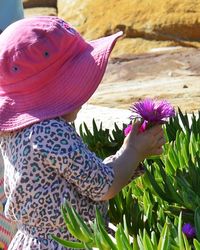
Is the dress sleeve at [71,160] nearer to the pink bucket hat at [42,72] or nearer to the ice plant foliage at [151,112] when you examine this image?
the pink bucket hat at [42,72]

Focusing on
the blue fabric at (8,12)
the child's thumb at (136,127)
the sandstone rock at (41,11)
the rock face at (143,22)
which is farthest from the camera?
the sandstone rock at (41,11)

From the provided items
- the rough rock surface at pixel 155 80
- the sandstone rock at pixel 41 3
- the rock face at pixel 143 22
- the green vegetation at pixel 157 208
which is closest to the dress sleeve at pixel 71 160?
the green vegetation at pixel 157 208

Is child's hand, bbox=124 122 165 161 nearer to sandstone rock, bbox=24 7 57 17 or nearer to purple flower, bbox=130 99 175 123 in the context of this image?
purple flower, bbox=130 99 175 123

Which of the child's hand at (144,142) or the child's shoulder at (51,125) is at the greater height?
the child's shoulder at (51,125)

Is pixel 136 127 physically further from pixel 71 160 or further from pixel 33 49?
pixel 33 49

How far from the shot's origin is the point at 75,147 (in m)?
2.59

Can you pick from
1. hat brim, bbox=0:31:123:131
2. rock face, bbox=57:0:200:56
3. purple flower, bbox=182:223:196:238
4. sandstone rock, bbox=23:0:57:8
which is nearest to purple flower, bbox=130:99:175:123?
hat brim, bbox=0:31:123:131

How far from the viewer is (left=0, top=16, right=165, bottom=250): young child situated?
2598 mm

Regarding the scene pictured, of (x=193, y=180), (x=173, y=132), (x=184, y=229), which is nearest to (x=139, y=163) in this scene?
(x=193, y=180)

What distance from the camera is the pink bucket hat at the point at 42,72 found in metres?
2.65

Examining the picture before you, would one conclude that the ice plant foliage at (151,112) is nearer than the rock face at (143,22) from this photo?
Yes

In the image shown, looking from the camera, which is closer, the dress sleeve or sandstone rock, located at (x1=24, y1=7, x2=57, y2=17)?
the dress sleeve

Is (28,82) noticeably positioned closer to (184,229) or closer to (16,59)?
(16,59)

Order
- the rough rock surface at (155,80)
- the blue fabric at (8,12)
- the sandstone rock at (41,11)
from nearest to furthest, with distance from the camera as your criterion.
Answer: the blue fabric at (8,12), the rough rock surface at (155,80), the sandstone rock at (41,11)
